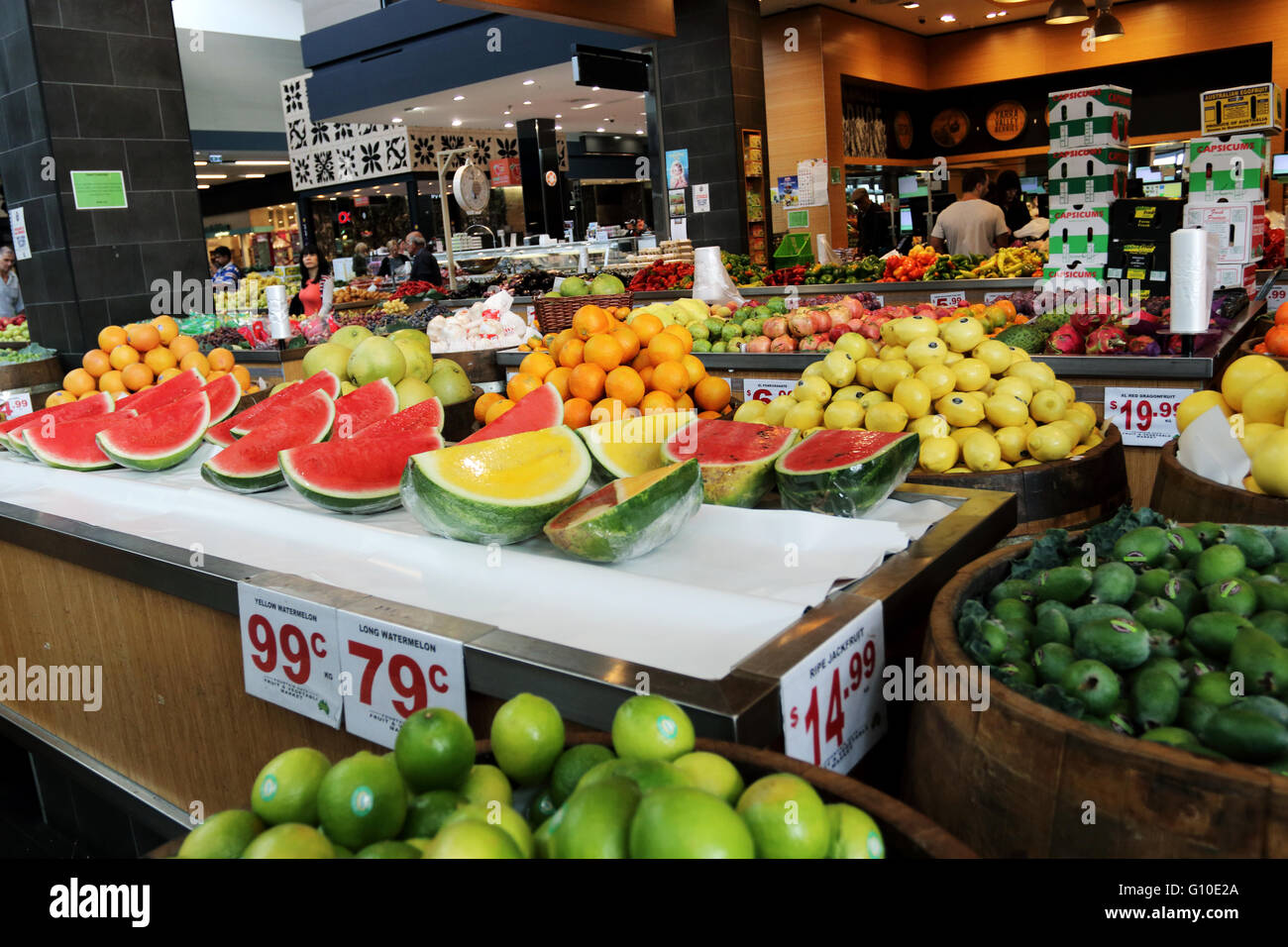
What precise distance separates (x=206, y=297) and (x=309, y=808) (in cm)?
623

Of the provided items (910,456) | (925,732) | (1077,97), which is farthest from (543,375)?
(1077,97)

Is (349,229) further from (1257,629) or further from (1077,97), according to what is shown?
(1257,629)

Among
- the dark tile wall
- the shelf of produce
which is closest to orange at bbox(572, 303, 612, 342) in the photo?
the shelf of produce

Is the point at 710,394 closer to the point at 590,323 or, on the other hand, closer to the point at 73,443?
the point at 590,323

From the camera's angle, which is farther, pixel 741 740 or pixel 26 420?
pixel 26 420

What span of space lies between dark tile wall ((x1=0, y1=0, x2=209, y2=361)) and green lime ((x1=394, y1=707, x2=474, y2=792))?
19.1 feet

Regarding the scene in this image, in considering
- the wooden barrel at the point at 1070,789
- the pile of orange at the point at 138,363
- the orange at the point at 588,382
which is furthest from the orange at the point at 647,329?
the wooden barrel at the point at 1070,789

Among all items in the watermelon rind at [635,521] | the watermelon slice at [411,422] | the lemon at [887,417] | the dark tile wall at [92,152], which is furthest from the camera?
the dark tile wall at [92,152]

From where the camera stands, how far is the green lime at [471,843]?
68 cm

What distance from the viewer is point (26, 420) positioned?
2.73 m

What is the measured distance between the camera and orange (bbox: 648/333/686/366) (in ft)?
8.40

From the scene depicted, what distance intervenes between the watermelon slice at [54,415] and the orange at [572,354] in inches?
52.7

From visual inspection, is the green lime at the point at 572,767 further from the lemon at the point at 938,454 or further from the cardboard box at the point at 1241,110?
the cardboard box at the point at 1241,110

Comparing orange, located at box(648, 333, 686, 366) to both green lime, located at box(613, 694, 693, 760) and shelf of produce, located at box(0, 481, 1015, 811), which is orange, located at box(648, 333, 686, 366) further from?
green lime, located at box(613, 694, 693, 760)
